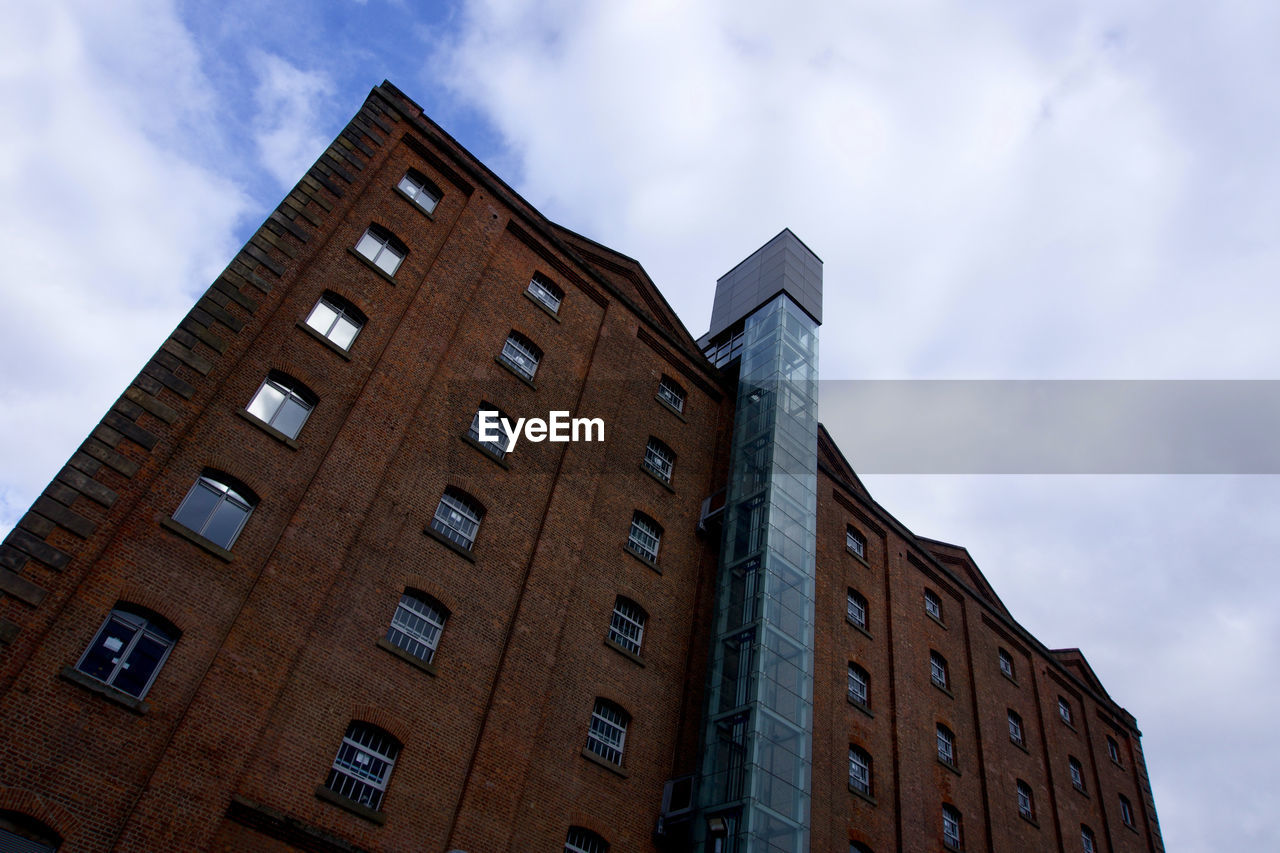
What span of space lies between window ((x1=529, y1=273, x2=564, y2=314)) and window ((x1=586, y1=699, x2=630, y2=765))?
9.73 meters

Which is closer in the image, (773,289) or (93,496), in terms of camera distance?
(93,496)

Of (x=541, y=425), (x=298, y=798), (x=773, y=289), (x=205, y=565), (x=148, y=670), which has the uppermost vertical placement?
(x=773, y=289)

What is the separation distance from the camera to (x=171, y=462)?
540 inches

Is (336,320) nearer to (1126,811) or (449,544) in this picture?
(449,544)

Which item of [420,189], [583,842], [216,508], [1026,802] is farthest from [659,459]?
[1026,802]

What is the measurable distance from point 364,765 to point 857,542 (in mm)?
17779

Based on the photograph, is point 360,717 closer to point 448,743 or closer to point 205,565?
point 448,743

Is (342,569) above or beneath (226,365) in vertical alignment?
beneath

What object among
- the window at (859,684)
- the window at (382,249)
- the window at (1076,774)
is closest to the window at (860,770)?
the window at (859,684)

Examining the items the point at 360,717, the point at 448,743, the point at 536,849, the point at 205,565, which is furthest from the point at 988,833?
the point at 205,565

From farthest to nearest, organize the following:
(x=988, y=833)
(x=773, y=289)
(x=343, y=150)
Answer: (x=773, y=289) → (x=988, y=833) → (x=343, y=150)

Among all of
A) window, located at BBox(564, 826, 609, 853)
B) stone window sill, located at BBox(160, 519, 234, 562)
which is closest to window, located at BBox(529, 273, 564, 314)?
stone window sill, located at BBox(160, 519, 234, 562)

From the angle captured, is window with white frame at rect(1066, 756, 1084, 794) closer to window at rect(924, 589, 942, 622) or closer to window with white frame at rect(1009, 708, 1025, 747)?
window with white frame at rect(1009, 708, 1025, 747)

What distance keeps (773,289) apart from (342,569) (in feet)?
55.3
